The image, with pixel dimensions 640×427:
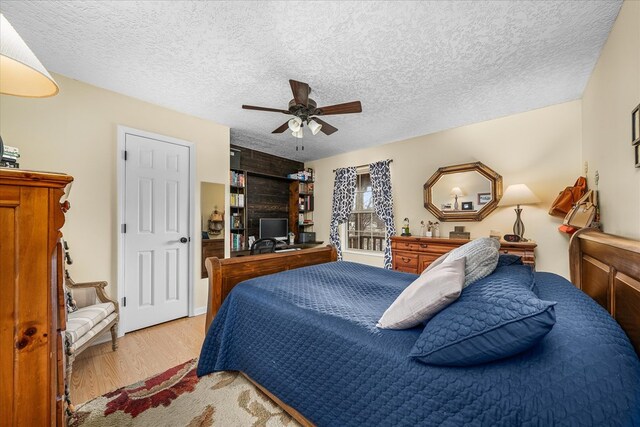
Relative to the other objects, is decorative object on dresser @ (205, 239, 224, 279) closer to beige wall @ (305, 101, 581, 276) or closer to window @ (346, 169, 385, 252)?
window @ (346, 169, 385, 252)

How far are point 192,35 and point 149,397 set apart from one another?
2555 mm

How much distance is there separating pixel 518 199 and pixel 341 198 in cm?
273

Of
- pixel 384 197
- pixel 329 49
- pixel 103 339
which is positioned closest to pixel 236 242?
pixel 103 339

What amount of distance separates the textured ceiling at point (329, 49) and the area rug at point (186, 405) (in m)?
2.52

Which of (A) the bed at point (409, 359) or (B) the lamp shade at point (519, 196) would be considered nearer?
(A) the bed at point (409, 359)

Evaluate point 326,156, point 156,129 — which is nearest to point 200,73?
point 156,129

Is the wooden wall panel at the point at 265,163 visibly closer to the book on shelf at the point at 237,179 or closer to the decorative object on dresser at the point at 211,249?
the book on shelf at the point at 237,179

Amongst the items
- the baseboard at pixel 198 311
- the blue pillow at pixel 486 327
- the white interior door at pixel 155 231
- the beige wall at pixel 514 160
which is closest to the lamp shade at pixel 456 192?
the beige wall at pixel 514 160

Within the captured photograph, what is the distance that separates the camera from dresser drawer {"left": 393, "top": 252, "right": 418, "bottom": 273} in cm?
356

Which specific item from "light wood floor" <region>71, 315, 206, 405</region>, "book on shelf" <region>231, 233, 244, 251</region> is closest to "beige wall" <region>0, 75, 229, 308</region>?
"light wood floor" <region>71, 315, 206, 405</region>

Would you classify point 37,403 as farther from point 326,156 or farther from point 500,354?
point 326,156

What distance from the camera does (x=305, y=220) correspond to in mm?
5422

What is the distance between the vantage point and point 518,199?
2848 mm

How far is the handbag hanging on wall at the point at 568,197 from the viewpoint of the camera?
2.57 m
